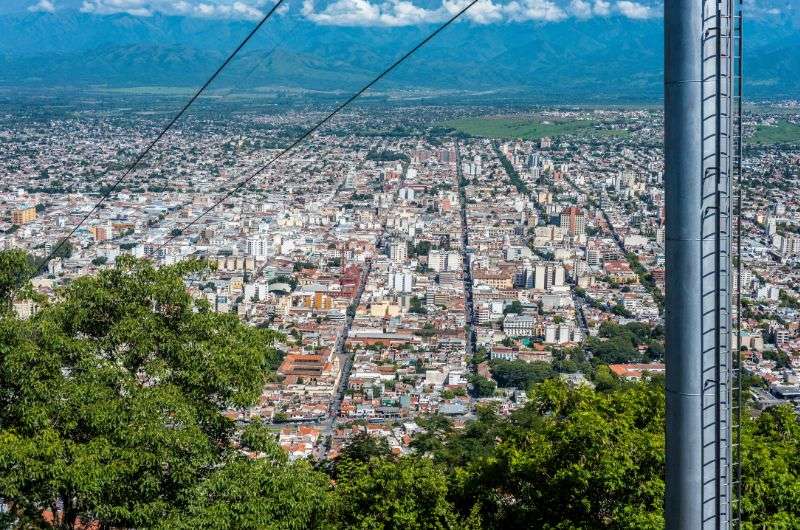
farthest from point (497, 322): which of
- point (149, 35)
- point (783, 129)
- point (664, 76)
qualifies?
point (149, 35)

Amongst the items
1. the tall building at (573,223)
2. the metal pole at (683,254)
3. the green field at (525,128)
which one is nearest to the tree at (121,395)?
the metal pole at (683,254)

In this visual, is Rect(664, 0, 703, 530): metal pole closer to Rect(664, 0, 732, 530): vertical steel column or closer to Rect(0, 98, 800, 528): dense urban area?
Rect(664, 0, 732, 530): vertical steel column

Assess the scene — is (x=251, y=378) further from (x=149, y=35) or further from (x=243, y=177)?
(x=149, y=35)

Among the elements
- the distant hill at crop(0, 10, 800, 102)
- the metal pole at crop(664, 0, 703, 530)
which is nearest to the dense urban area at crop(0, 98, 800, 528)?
the metal pole at crop(664, 0, 703, 530)

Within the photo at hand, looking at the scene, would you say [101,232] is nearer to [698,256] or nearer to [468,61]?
[698,256]

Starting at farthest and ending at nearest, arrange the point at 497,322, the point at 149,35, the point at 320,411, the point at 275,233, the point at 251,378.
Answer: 1. the point at 149,35
2. the point at 275,233
3. the point at 497,322
4. the point at 320,411
5. the point at 251,378

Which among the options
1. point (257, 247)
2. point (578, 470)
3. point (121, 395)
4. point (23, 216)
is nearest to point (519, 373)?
point (257, 247)

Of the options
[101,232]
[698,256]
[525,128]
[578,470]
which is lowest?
[101,232]
